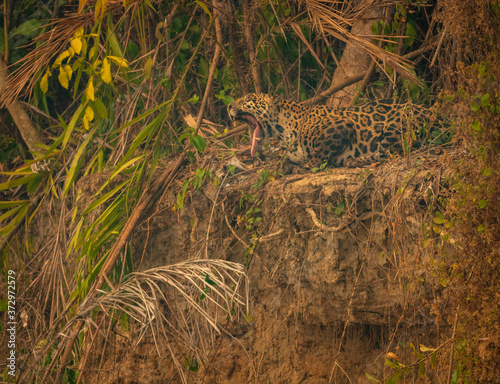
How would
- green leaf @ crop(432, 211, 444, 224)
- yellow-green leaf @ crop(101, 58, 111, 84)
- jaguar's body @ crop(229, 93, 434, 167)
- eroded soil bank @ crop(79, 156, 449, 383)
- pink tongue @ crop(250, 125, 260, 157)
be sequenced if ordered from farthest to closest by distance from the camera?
pink tongue @ crop(250, 125, 260, 157) → jaguar's body @ crop(229, 93, 434, 167) → yellow-green leaf @ crop(101, 58, 111, 84) → eroded soil bank @ crop(79, 156, 449, 383) → green leaf @ crop(432, 211, 444, 224)

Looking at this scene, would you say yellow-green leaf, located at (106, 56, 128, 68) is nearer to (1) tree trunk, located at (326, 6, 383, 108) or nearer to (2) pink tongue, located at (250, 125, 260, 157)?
(2) pink tongue, located at (250, 125, 260, 157)

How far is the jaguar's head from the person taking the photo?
3.99 meters

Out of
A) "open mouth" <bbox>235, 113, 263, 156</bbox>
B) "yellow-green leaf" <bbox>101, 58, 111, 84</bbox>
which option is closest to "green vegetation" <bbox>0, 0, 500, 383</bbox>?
"yellow-green leaf" <bbox>101, 58, 111, 84</bbox>

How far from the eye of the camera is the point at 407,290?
2771 mm

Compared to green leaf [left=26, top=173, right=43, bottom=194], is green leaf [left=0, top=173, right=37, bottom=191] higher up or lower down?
higher up

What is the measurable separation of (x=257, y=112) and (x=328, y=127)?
1.92 feet

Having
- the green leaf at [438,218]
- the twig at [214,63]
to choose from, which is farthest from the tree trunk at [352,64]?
the green leaf at [438,218]

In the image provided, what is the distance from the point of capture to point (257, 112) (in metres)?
3.99

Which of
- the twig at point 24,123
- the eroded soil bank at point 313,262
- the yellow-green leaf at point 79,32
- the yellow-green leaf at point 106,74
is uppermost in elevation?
the yellow-green leaf at point 79,32

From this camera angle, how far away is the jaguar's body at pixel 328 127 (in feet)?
12.1

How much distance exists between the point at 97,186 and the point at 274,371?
6.31 feet

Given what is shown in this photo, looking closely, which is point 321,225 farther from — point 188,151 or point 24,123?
point 24,123

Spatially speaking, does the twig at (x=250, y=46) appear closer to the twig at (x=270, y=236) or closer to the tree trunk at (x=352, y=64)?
the tree trunk at (x=352, y=64)

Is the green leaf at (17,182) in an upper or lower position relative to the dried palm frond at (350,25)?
lower
